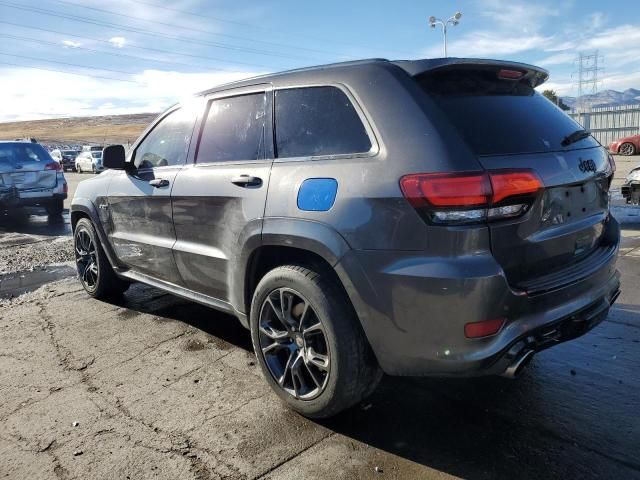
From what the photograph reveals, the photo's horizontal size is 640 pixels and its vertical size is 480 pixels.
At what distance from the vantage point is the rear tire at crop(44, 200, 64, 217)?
37.9 ft

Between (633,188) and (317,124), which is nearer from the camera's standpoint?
(317,124)

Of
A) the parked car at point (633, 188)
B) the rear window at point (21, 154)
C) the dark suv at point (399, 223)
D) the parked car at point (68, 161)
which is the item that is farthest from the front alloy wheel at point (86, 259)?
the parked car at point (68, 161)

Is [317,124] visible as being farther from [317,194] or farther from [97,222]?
[97,222]

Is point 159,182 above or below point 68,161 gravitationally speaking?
above

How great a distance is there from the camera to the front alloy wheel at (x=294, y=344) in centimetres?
283

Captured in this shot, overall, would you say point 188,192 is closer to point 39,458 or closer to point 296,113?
point 296,113

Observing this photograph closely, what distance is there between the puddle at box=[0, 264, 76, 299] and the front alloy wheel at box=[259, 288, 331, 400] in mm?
4095

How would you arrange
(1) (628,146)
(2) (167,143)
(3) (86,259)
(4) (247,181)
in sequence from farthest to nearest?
(1) (628,146), (3) (86,259), (2) (167,143), (4) (247,181)

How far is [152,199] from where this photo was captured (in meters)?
4.03

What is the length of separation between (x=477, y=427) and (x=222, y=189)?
6.50ft

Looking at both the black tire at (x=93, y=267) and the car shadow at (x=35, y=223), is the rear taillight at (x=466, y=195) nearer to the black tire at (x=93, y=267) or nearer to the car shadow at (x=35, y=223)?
the black tire at (x=93, y=267)

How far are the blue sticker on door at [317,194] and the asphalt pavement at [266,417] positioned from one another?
119 centimetres

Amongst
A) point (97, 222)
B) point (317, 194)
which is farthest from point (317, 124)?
point (97, 222)

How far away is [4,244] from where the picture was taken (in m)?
9.05
